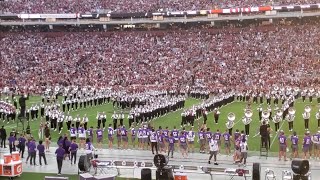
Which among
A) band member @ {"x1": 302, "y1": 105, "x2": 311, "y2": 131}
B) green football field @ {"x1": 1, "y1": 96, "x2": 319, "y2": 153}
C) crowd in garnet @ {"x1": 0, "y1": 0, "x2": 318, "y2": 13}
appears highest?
crowd in garnet @ {"x1": 0, "y1": 0, "x2": 318, "y2": 13}

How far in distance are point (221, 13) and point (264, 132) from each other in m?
43.0

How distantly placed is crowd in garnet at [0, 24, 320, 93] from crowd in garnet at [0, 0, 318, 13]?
10.0 feet

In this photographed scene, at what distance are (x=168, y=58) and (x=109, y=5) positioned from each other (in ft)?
49.6

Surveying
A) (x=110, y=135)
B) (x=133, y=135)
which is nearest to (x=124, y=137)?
(x=133, y=135)

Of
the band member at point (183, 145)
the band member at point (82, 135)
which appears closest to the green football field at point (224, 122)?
the band member at point (82, 135)

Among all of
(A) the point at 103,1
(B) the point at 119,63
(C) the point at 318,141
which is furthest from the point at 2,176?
(A) the point at 103,1

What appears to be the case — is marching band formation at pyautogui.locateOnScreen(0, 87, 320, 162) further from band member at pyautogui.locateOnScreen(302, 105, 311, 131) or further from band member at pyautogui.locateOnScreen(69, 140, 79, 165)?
band member at pyautogui.locateOnScreen(69, 140, 79, 165)

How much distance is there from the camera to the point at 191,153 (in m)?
23.0

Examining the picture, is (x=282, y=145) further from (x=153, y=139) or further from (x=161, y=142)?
(x=153, y=139)

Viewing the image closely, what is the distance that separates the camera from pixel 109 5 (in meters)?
68.0

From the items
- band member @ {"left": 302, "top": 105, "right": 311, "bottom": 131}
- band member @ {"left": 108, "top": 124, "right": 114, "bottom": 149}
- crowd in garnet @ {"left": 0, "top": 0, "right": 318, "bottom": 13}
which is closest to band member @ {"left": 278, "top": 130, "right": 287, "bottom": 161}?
band member @ {"left": 302, "top": 105, "right": 311, "bottom": 131}

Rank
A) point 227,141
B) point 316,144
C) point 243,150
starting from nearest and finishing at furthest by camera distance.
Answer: point 243,150, point 316,144, point 227,141

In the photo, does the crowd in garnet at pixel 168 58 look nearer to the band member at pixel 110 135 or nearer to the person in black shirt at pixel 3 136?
the band member at pixel 110 135

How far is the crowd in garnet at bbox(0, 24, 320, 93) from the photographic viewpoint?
51188 mm
